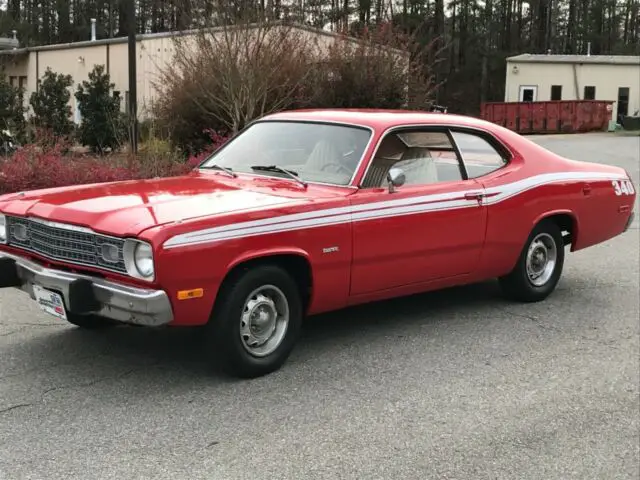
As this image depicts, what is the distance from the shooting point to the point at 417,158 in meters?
5.60

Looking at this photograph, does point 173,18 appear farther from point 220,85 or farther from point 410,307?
point 410,307

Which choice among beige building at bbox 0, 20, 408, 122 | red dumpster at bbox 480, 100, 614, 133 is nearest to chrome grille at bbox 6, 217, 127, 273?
beige building at bbox 0, 20, 408, 122

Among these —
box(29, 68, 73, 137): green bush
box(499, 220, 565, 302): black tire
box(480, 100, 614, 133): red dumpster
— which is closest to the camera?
box(499, 220, 565, 302): black tire

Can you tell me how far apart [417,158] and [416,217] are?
553mm

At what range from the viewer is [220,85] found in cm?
1481

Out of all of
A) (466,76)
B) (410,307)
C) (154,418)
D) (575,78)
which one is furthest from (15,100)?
(466,76)

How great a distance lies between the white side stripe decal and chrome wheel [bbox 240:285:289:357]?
37cm

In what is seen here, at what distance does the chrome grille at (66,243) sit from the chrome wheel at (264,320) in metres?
0.78

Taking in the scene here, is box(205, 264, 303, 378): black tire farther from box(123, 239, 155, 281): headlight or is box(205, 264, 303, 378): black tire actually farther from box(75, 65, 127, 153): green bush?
box(75, 65, 127, 153): green bush

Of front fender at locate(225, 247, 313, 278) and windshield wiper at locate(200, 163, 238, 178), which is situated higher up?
windshield wiper at locate(200, 163, 238, 178)

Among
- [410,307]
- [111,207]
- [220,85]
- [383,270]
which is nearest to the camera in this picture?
[111,207]

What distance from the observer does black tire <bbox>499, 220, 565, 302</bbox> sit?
20.8 feet

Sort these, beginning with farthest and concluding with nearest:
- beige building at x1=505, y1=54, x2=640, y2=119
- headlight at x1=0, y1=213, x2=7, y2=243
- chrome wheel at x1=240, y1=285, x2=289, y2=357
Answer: beige building at x1=505, y1=54, x2=640, y2=119 < headlight at x1=0, y1=213, x2=7, y2=243 < chrome wheel at x1=240, y1=285, x2=289, y2=357

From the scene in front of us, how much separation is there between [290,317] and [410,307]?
6.18 ft
